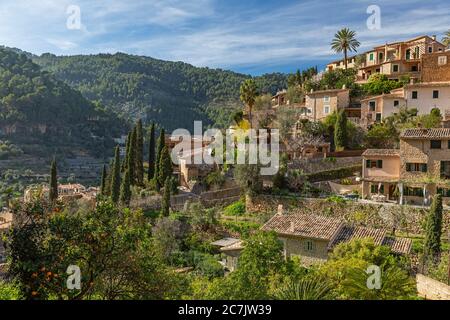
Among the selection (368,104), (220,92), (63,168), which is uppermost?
(220,92)

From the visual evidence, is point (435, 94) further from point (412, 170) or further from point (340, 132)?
point (412, 170)

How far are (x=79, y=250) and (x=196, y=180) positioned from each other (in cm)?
2908

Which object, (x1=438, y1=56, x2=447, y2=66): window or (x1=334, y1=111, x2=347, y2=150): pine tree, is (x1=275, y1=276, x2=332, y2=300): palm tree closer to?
(x1=334, y1=111, x2=347, y2=150): pine tree

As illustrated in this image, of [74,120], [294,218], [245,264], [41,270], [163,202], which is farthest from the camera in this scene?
[74,120]

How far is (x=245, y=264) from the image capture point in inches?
535

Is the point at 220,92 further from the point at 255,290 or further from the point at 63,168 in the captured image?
the point at 255,290

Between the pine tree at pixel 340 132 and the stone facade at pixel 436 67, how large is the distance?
37.7 ft

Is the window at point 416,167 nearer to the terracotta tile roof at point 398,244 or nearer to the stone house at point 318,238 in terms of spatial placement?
the stone house at point 318,238

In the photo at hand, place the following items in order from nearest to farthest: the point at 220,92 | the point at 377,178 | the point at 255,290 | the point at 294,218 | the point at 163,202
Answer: the point at 255,290 → the point at 294,218 → the point at 377,178 → the point at 163,202 → the point at 220,92

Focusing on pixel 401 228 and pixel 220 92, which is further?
pixel 220 92

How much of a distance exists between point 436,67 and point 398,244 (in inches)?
1094

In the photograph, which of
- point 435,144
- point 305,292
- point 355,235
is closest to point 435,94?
point 435,144

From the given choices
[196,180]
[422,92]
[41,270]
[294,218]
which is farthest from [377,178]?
[41,270]

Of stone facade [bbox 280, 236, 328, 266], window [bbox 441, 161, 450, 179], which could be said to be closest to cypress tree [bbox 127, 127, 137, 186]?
stone facade [bbox 280, 236, 328, 266]
